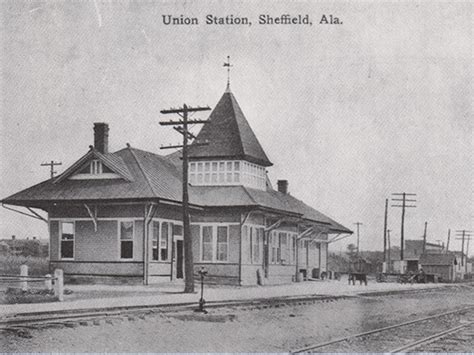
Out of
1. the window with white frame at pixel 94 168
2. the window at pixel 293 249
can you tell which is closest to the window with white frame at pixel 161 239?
the window with white frame at pixel 94 168

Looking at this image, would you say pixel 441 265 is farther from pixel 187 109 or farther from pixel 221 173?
pixel 187 109

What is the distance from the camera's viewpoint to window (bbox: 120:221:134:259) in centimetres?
2766

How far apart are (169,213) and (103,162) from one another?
3.37 m

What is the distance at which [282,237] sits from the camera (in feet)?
119

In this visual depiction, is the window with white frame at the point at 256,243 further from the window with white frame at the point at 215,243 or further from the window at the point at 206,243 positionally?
the window at the point at 206,243

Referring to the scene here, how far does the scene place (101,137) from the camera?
2947 cm

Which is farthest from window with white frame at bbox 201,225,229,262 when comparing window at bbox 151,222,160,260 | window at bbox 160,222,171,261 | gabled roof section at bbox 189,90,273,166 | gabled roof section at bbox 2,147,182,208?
gabled roof section at bbox 189,90,273,166

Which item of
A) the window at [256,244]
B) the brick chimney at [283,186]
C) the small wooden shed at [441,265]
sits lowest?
the small wooden shed at [441,265]

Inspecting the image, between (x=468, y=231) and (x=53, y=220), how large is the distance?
74491 mm

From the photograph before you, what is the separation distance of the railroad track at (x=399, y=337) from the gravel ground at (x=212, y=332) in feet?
1.60

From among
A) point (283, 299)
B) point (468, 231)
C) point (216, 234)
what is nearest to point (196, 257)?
point (216, 234)

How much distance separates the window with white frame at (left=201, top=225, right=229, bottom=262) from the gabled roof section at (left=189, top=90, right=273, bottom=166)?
3.83 metres

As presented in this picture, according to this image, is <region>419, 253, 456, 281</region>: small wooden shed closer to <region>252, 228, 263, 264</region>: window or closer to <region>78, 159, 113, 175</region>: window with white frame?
<region>252, 228, 263, 264</region>: window

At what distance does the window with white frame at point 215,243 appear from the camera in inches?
1236
